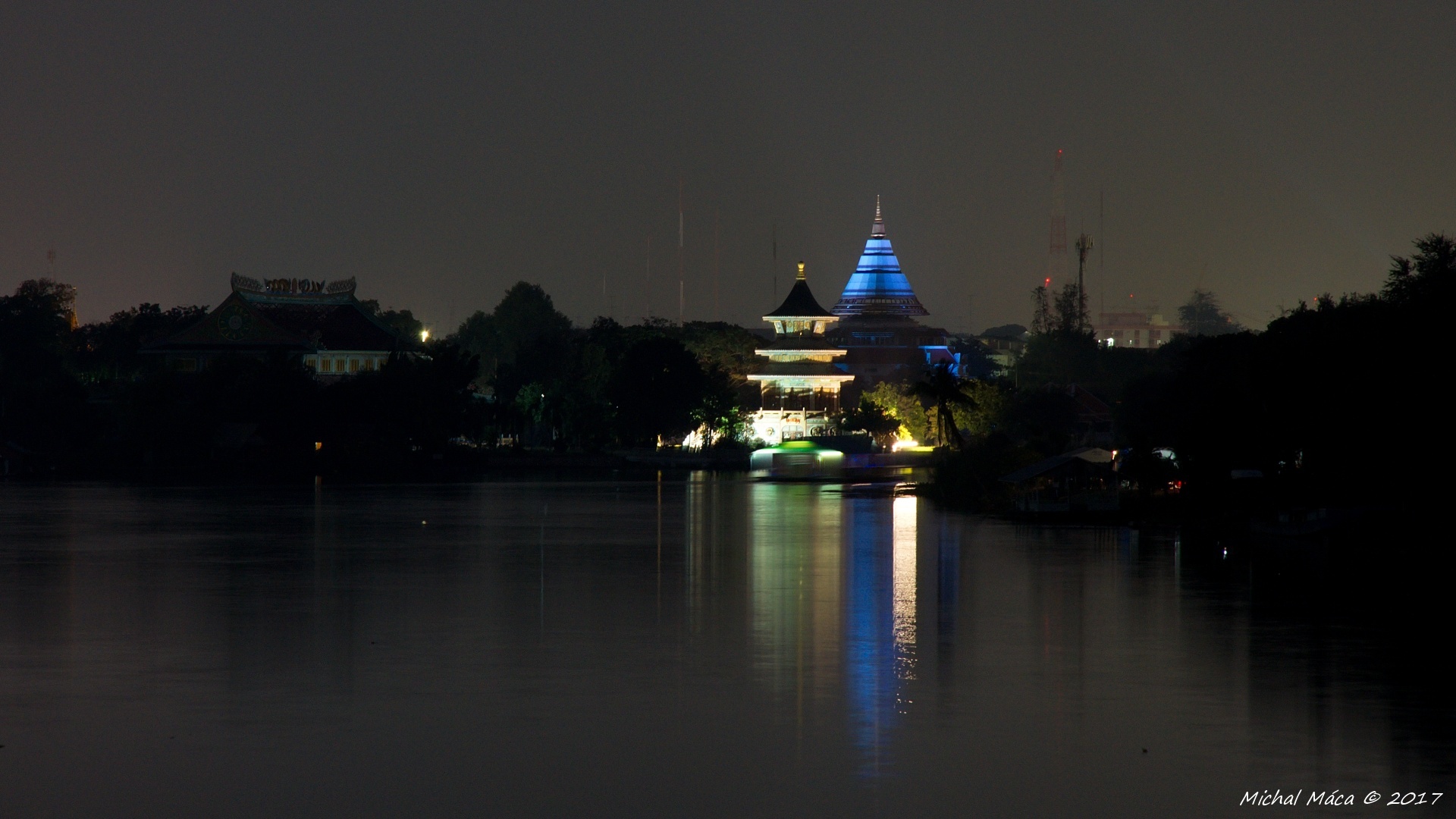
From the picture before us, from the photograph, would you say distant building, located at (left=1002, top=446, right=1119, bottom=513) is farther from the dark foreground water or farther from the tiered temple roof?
the tiered temple roof

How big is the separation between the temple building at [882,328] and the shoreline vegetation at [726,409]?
10133mm

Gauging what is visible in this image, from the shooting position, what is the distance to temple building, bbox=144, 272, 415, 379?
311 ft

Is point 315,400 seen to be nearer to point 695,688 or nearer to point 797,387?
point 797,387

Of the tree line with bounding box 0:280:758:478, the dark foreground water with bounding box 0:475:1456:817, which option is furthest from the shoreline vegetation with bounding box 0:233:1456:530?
the dark foreground water with bounding box 0:475:1456:817

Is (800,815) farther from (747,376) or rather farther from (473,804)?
(747,376)

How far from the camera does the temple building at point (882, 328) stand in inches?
4727

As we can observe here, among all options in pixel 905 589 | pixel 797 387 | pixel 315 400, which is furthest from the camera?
pixel 797 387

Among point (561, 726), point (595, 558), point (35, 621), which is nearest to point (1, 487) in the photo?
point (595, 558)

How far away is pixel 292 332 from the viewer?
96.1m

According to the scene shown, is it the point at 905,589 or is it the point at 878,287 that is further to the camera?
the point at 878,287

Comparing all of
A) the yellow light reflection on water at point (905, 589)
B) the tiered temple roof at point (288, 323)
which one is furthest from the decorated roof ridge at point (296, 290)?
the yellow light reflection on water at point (905, 589)

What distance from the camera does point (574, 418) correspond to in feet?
317

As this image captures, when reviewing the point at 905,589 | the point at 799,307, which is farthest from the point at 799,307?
the point at 905,589

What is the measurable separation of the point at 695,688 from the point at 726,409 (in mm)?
78693
